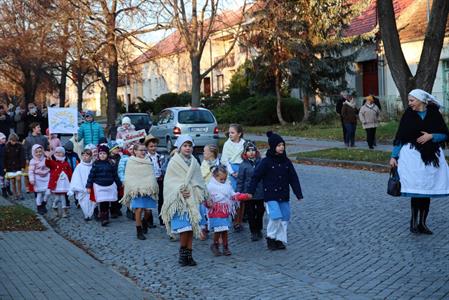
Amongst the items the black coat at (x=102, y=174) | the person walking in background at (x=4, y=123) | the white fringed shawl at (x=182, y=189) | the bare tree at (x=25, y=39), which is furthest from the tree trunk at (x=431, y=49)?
the bare tree at (x=25, y=39)

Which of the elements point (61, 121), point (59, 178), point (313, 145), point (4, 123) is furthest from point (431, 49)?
point (4, 123)

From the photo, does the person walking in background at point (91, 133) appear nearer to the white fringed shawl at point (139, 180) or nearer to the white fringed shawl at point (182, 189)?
the white fringed shawl at point (139, 180)

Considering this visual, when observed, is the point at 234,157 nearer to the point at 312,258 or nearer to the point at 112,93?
the point at 312,258

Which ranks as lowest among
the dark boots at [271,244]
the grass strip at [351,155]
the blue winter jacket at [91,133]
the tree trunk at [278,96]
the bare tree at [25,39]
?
the dark boots at [271,244]

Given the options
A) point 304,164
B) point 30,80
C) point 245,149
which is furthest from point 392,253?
point 30,80

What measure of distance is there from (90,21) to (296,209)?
19963 mm

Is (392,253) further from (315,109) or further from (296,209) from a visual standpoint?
(315,109)

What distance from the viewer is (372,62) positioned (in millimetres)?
37312

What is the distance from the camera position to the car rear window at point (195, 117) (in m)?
23.4

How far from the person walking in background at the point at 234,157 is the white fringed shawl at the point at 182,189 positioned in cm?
198

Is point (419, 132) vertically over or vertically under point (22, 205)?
over

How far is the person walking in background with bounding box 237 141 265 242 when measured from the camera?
945 cm

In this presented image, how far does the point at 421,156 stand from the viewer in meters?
8.95

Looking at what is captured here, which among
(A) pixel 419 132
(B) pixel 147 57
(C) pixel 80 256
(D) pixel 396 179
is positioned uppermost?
(B) pixel 147 57
